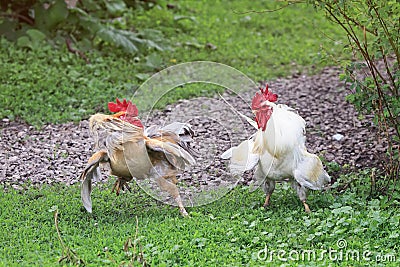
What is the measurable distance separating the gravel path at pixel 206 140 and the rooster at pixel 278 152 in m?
0.25

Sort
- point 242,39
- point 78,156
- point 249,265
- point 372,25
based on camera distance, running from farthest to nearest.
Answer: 1. point 242,39
2. point 78,156
3. point 372,25
4. point 249,265

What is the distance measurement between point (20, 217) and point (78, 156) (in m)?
1.47

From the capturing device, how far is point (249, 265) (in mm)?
4602

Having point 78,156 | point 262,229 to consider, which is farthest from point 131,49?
point 262,229

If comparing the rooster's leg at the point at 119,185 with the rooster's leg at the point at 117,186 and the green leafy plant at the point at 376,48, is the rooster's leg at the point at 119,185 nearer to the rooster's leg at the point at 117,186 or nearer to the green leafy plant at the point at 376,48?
the rooster's leg at the point at 117,186

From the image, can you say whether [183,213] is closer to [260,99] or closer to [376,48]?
[260,99]

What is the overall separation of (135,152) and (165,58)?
4533 millimetres

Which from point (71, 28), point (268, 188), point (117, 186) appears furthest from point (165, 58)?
point (268, 188)

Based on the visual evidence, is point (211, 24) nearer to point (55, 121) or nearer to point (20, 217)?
point (55, 121)

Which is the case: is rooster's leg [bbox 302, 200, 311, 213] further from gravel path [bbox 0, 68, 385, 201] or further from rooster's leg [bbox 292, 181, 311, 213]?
gravel path [bbox 0, 68, 385, 201]

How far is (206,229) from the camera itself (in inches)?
201

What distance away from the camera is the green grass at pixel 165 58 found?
322 inches

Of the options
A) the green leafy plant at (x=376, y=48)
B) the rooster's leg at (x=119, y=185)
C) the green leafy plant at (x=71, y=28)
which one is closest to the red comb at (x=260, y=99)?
the green leafy plant at (x=376, y=48)

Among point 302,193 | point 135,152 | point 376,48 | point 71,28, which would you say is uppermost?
point 376,48
